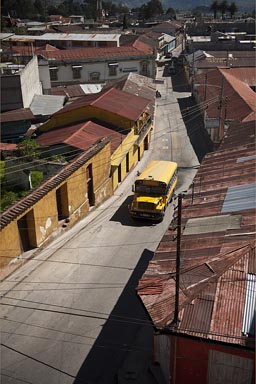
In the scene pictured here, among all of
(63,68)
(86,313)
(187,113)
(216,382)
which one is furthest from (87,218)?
(63,68)

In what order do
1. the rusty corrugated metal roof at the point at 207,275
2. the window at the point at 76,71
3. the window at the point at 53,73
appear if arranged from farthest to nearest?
the window at the point at 76,71 → the window at the point at 53,73 → the rusty corrugated metal roof at the point at 207,275

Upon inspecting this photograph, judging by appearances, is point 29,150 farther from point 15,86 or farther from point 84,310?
point 15,86

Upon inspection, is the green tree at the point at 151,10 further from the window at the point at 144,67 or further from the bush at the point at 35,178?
the bush at the point at 35,178

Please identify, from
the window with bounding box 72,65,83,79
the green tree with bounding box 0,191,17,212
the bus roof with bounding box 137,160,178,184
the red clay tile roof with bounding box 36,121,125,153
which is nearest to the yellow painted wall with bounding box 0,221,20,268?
the green tree with bounding box 0,191,17,212

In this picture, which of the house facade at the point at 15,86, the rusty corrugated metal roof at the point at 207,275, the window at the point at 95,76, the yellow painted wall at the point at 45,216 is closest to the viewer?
the rusty corrugated metal roof at the point at 207,275

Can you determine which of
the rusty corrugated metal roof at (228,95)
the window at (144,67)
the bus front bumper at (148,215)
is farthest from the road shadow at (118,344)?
the window at (144,67)

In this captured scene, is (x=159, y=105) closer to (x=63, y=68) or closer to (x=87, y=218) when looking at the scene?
(x=63, y=68)

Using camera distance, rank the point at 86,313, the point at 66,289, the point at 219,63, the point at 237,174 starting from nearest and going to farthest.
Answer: the point at 86,313 → the point at 66,289 → the point at 237,174 → the point at 219,63
